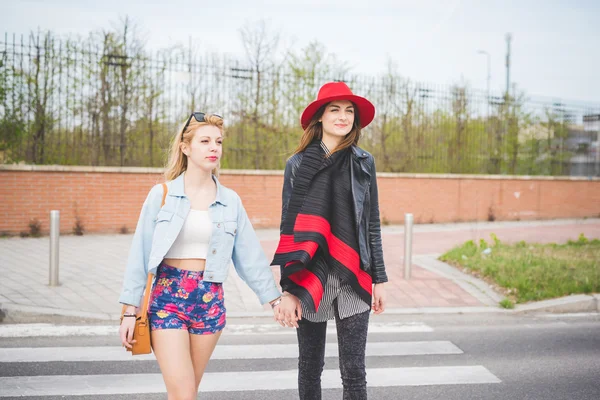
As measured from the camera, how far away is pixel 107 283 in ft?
25.5

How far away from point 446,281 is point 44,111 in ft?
28.7

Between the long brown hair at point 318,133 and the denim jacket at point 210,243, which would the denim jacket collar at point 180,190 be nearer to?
the denim jacket at point 210,243

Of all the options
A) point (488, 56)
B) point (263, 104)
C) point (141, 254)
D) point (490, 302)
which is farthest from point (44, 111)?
point (488, 56)

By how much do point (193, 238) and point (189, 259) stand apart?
106mm

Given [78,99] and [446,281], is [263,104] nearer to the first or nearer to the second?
[78,99]

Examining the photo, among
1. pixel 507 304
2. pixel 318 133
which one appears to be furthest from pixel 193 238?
pixel 507 304

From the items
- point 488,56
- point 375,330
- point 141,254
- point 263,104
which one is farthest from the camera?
point 488,56

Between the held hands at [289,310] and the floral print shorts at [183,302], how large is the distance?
1.10 ft

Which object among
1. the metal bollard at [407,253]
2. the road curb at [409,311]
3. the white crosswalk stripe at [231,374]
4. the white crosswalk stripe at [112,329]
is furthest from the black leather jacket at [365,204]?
the metal bollard at [407,253]

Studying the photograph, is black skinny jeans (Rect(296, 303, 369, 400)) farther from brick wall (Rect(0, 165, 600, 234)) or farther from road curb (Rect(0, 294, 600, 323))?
brick wall (Rect(0, 165, 600, 234))

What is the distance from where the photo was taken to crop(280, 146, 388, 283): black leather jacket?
9.83 feet

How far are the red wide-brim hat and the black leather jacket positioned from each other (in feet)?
0.66

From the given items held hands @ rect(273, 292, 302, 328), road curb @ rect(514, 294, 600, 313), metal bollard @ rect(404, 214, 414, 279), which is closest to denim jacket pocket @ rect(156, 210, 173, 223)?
held hands @ rect(273, 292, 302, 328)

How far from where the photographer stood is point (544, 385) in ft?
15.6
